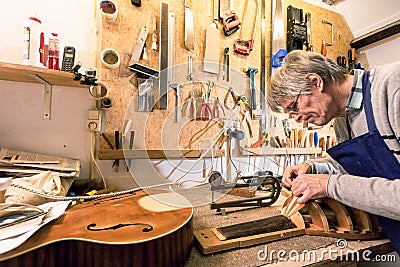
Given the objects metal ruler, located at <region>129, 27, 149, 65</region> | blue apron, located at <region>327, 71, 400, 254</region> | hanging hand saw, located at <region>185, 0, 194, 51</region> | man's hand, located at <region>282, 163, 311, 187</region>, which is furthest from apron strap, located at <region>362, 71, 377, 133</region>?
metal ruler, located at <region>129, 27, 149, 65</region>

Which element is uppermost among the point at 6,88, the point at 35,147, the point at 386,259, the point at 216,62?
the point at 216,62

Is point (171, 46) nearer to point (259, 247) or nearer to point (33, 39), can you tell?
point (33, 39)

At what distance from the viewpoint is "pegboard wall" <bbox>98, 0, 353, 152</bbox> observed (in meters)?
1.16

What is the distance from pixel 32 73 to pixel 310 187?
1.06 m

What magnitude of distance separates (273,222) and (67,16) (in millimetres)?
1296

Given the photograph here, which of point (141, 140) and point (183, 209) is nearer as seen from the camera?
point (183, 209)

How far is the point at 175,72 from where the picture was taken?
1.29m

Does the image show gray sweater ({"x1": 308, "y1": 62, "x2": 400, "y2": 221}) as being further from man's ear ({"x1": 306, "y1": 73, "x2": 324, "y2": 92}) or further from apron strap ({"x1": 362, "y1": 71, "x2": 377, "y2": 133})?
man's ear ({"x1": 306, "y1": 73, "x2": 324, "y2": 92})

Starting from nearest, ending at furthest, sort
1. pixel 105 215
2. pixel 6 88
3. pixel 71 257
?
pixel 71 257, pixel 105 215, pixel 6 88

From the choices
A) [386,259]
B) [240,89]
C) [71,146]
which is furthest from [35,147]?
[386,259]

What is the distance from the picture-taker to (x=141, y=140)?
1.17 m

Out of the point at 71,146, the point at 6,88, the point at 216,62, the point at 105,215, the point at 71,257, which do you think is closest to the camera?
the point at 71,257

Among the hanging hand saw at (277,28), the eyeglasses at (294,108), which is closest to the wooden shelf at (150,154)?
the eyeglasses at (294,108)

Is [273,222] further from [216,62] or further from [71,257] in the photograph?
[216,62]
